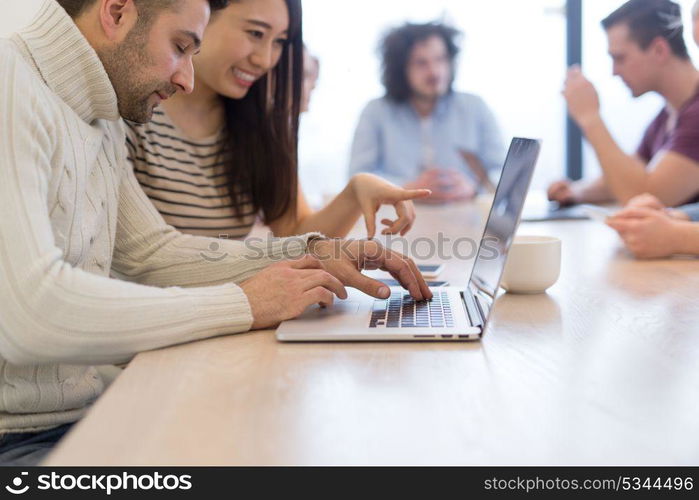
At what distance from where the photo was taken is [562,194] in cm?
238

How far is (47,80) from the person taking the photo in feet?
3.27

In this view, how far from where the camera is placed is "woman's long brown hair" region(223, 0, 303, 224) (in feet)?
5.36

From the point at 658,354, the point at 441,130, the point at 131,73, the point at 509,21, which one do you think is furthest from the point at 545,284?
the point at 509,21

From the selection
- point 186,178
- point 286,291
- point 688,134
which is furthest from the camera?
point 688,134

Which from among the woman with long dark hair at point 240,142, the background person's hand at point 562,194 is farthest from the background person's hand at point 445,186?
the woman with long dark hair at point 240,142

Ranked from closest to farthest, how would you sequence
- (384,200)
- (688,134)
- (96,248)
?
(96,248)
(384,200)
(688,134)

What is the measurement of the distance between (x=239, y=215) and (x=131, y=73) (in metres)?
0.58

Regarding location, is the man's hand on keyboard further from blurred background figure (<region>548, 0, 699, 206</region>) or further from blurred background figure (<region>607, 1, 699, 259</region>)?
blurred background figure (<region>548, 0, 699, 206</region>)

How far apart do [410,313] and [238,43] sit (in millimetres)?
782

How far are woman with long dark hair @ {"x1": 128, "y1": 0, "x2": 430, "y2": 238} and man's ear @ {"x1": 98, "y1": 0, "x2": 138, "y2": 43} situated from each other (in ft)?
1.36

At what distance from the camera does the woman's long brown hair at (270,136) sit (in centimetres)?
163

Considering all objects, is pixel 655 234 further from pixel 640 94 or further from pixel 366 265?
pixel 640 94

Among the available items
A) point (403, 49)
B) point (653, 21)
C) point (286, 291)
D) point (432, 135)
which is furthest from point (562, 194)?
point (286, 291)

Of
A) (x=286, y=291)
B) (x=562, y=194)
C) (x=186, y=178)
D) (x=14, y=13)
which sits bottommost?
(x=562, y=194)
